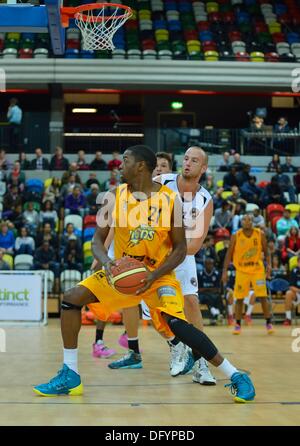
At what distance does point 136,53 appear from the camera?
77.4 feet

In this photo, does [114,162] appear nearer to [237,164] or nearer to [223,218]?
[237,164]

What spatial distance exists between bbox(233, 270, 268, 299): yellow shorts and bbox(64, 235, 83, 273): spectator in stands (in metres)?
4.36

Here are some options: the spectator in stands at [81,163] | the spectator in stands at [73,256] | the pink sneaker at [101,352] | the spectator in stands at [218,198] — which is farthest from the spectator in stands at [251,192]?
the pink sneaker at [101,352]

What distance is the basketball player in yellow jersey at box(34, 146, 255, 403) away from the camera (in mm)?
5734

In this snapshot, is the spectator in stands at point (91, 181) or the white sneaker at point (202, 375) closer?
the white sneaker at point (202, 375)

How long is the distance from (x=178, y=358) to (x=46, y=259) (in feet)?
31.4

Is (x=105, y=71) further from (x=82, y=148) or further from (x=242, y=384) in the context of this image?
(x=242, y=384)

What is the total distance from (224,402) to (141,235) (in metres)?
1.37

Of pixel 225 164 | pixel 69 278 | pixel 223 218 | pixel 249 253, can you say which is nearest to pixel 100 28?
pixel 249 253

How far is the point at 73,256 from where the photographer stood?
16578 millimetres

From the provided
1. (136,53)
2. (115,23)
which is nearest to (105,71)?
(136,53)

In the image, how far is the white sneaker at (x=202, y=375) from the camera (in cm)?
654

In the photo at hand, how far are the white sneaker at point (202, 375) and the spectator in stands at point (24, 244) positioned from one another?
34.4 feet

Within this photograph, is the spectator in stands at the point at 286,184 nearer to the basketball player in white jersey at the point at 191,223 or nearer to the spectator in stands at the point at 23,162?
the spectator in stands at the point at 23,162
